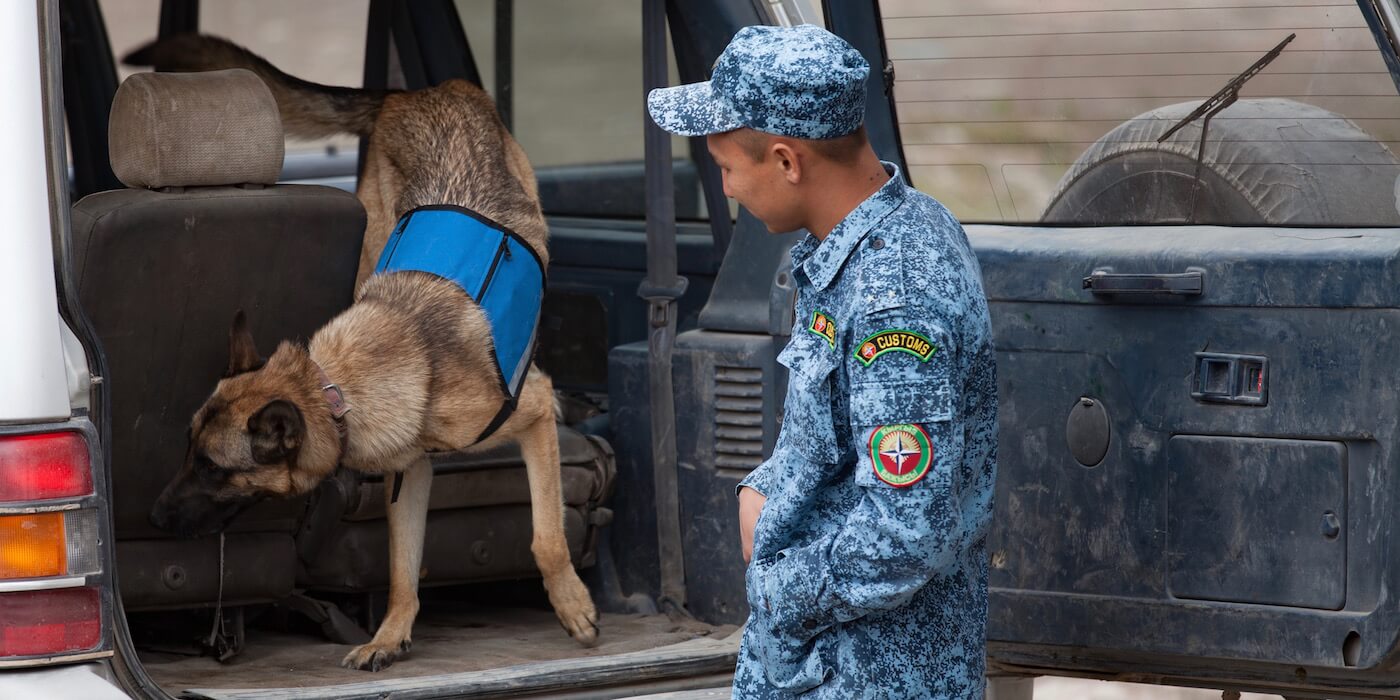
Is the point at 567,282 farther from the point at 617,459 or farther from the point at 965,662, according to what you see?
the point at 965,662

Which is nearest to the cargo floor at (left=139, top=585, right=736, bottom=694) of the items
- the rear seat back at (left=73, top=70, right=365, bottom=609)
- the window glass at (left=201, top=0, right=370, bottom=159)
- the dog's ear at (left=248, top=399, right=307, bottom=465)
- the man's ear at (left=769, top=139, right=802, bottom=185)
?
the rear seat back at (left=73, top=70, right=365, bottom=609)

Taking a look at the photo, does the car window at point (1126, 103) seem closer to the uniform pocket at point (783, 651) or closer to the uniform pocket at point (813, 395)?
the uniform pocket at point (813, 395)

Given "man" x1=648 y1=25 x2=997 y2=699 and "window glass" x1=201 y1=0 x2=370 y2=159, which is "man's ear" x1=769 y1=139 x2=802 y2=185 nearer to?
"man" x1=648 y1=25 x2=997 y2=699

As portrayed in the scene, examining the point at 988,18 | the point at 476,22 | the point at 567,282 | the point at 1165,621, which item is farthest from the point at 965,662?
the point at 476,22

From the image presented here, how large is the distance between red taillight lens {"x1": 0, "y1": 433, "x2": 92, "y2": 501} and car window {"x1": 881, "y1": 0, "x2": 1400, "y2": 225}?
1.65 metres

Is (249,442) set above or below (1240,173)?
below

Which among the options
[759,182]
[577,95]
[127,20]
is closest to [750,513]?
[759,182]

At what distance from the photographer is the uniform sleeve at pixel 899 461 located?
1826 millimetres

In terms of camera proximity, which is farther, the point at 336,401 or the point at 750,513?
the point at 336,401

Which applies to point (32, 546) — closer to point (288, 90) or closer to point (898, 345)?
point (898, 345)

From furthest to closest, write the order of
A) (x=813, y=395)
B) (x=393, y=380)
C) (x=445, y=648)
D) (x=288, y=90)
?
1. (x=288, y=90)
2. (x=445, y=648)
3. (x=393, y=380)
4. (x=813, y=395)

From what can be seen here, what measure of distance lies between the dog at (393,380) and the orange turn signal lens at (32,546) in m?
1.17

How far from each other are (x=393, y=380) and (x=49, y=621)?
1572 mm

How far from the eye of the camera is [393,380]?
380cm
